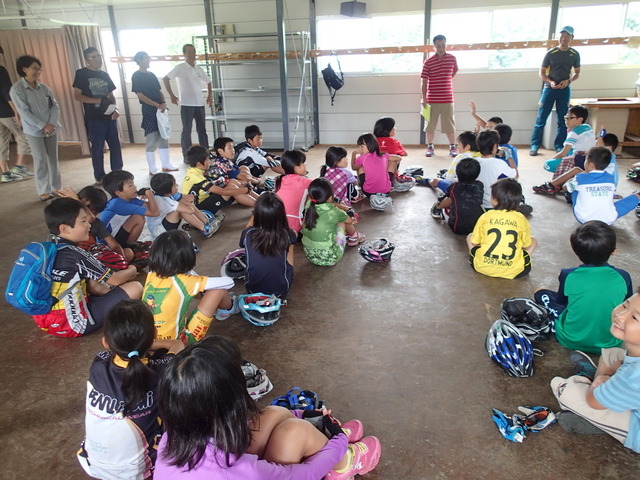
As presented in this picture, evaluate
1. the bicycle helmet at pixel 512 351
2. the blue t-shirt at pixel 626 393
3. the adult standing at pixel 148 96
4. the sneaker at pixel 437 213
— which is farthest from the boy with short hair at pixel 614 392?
the adult standing at pixel 148 96

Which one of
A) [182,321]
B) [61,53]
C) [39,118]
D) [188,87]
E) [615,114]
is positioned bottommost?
[182,321]

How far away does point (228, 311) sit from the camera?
8.98ft

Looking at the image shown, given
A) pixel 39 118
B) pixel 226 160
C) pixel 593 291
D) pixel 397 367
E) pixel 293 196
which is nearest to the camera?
pixel 593 291

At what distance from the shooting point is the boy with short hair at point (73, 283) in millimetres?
2410

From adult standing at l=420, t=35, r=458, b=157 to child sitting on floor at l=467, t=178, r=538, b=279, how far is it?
4231mm

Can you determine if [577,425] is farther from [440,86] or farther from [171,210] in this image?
[440,86]

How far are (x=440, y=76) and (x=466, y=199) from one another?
3668 millimetres

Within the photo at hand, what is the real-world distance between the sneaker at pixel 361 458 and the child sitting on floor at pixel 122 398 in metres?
0.64

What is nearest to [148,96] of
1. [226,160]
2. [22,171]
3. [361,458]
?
[22,171]

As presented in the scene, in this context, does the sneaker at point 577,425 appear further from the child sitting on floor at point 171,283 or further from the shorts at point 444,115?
the shorts at point 444,115

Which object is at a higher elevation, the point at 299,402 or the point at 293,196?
the point at 293,196

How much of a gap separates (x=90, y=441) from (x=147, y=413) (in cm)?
20

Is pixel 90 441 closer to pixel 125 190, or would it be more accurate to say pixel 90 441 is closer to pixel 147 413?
pixel 147 413

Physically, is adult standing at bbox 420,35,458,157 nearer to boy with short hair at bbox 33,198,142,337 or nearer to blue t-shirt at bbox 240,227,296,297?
blue t-shirt at bbox 240,227,296,297
